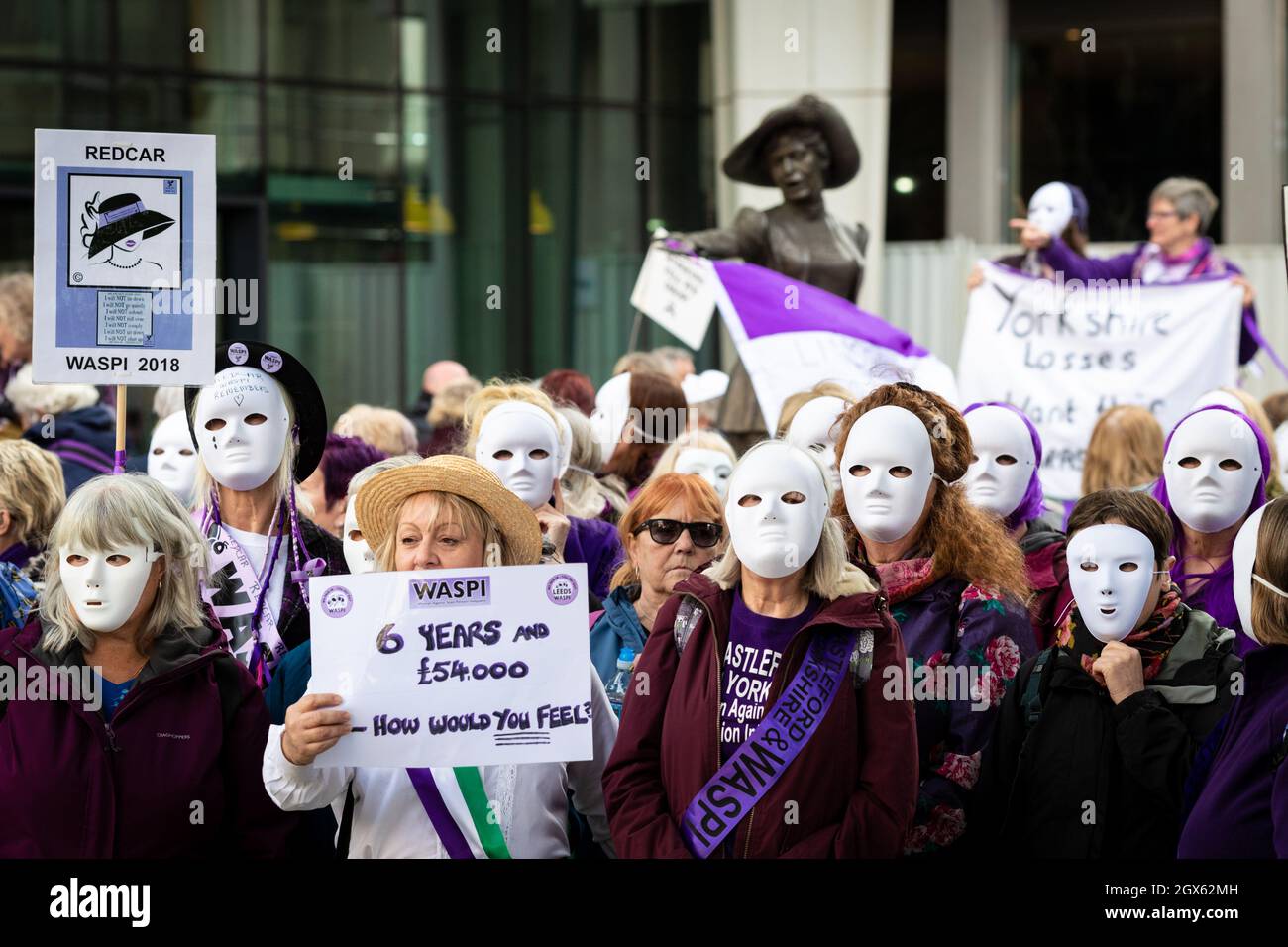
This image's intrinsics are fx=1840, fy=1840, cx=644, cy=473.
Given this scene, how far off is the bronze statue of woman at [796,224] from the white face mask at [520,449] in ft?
12.1

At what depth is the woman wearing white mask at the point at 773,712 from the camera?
3.88 metres

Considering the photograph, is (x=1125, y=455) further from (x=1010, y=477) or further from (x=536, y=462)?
(x=536, y=462)

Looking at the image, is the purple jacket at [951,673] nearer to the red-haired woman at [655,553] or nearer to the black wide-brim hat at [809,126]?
the red-haired woman at [655,553]

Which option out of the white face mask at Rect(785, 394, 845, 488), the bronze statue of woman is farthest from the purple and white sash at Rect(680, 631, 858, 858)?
the bronze statue of woman

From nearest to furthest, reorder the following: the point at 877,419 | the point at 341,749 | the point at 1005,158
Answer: the point at 341,749
the point at 877,419
the point at 1005,158

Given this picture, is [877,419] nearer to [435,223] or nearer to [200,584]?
[200,584]

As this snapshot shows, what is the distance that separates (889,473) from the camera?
4.60m

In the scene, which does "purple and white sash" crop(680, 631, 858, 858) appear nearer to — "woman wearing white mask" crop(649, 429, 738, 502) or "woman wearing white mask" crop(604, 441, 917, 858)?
"woman wearing white mask" crop(604, 441, 917, 858)

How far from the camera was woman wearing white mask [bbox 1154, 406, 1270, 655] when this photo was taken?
5129 millimetres

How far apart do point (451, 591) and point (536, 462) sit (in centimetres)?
154

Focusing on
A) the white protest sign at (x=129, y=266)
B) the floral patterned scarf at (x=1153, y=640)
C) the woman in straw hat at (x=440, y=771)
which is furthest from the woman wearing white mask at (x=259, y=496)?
the floral patterned scarf at (x=1153, y=640)

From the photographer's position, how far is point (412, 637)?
3961 millimetres
